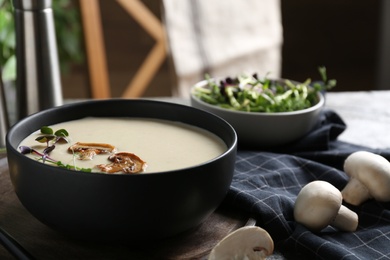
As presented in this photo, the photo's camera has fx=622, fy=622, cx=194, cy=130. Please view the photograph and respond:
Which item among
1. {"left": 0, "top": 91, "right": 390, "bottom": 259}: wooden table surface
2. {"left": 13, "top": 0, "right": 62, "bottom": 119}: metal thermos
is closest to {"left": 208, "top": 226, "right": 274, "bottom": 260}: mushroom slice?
{"left": 0, "top": 91, "right": 390, "bottom": 259}: wooden table surface

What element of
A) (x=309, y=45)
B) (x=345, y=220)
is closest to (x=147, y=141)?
(x=345, y=220)

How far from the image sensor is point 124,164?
84 cm

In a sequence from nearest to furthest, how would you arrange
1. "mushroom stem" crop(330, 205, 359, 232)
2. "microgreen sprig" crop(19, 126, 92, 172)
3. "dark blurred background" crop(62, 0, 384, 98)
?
"microgreen sprig" crop(19, 126, 92, 172) → "mushroom stem" crop(330, 205, 359, 232) → "dark blurred background" crop(62, 0, 384, 98)

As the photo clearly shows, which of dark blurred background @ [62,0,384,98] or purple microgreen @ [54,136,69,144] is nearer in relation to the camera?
purple microgreen @ [54,136,69,144]

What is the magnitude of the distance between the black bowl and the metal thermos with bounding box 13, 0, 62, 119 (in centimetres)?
43

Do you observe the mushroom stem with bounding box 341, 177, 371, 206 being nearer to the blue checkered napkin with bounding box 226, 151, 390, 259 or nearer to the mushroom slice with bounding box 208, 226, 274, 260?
the blue checkered napkin with bounding box 226, 151, 390, 259

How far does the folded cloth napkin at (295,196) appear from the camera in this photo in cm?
90

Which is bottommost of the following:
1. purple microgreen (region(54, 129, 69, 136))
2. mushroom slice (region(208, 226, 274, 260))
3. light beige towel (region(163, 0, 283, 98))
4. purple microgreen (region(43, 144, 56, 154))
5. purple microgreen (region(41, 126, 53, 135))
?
light beige towel (region(163, 0, 283, 98))

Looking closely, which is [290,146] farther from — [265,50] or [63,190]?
[265,50]

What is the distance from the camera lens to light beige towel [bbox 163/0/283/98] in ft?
8.38

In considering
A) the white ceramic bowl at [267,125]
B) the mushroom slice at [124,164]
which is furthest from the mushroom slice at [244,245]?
the white ceramic bowl at [267,125]

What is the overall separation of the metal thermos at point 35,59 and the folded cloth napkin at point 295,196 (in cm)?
42

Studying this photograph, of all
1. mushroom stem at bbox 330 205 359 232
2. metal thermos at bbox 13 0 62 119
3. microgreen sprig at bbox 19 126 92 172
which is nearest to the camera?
microgreen sprig at bbox 19 126 92 172

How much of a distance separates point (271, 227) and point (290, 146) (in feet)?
1.29
